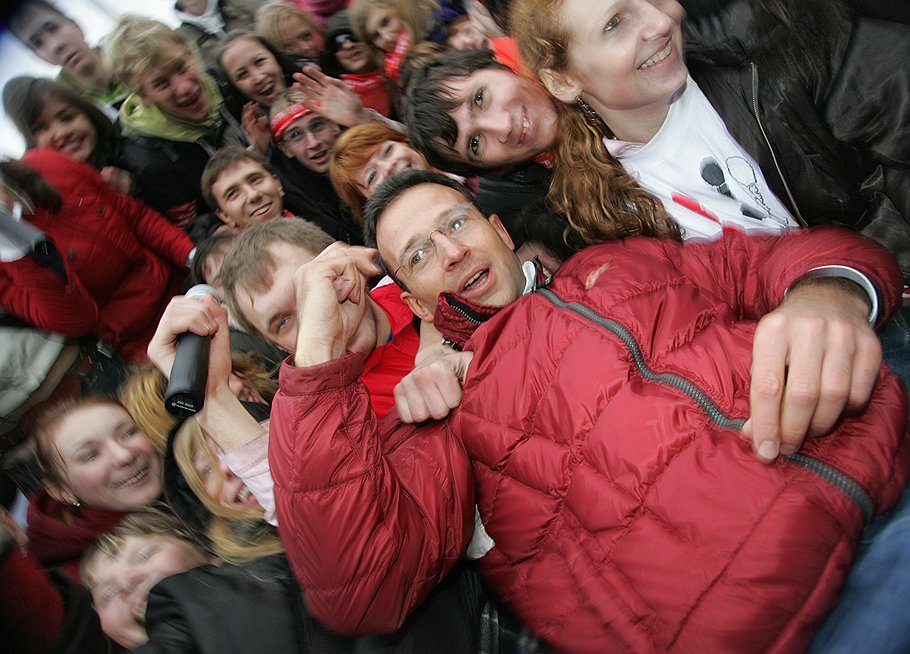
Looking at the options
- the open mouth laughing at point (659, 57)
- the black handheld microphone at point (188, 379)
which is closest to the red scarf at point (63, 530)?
the black handheld microphone at point (188, 379)

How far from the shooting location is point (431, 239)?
3.97ft

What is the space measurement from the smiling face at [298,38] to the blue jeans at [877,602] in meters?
2.18

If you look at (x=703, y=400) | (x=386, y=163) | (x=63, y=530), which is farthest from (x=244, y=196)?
(x=703, y=400)

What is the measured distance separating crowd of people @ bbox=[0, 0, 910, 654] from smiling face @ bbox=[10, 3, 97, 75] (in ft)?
1.48

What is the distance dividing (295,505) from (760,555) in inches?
22.6

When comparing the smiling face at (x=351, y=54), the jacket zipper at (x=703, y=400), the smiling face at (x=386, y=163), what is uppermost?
Answer: the jacket zipper at (x=703, y=400)

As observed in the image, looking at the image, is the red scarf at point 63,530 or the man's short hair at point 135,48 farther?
the man's short hair at point 135,48

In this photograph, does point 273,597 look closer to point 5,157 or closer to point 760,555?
point 760,555

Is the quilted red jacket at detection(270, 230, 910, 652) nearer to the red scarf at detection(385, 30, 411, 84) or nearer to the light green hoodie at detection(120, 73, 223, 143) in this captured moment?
the red scarf at detection(385, 30, 411, 84)

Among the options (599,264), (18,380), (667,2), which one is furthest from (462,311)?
(18,380)

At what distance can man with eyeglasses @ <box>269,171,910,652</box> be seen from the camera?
691 millimetres

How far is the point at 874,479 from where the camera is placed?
695 mm

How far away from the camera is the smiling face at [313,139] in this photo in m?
2.05

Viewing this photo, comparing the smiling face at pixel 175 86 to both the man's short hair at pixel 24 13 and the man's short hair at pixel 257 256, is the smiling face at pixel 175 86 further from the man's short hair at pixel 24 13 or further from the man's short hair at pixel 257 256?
the man's short hair at pixel 257 256
